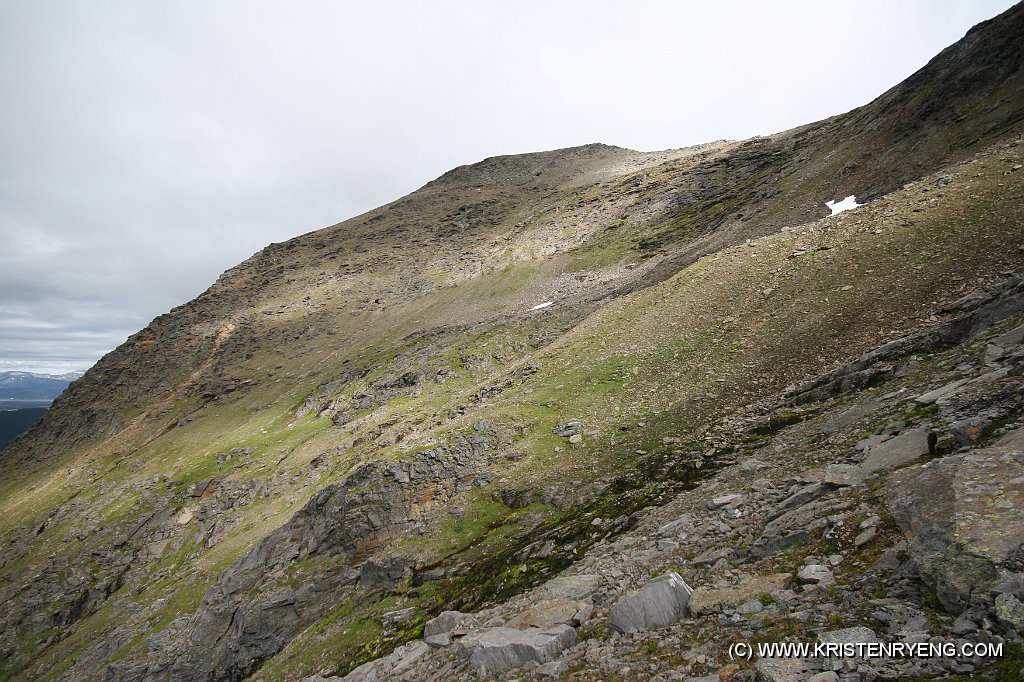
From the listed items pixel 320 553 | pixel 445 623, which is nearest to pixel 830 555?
pixel 445 623

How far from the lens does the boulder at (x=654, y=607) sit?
870 cm

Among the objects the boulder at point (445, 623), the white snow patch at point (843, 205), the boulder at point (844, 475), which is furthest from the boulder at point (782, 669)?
the white snow patch at point (843, 205)

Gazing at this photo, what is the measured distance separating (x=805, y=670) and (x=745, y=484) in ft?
23.5

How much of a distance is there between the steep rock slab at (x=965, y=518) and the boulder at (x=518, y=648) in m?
6.36

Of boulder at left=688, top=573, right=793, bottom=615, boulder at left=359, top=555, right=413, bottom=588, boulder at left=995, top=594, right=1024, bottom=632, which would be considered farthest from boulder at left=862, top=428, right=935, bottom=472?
boulder at left=359, top=555, right=413, bottom=588

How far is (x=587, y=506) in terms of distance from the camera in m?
17.3

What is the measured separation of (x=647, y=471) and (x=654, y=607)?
891 centimetres

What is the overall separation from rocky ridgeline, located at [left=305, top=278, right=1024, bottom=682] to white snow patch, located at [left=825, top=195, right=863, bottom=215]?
62.6 ft

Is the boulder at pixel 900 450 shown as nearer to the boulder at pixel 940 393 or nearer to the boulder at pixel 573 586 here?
the boulder at pixel 940 393

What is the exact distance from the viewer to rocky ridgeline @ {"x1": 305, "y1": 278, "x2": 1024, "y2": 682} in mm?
6277

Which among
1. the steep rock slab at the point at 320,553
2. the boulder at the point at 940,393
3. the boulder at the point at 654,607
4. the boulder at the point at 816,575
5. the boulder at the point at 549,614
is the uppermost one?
the boulder at the point at 940,393

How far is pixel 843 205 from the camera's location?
32.3 m

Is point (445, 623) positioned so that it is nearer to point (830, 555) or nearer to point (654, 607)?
point (654, 607)

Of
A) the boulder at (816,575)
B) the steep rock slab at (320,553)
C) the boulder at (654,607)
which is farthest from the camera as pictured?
the steep rock slab at (320,553)
